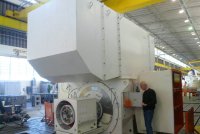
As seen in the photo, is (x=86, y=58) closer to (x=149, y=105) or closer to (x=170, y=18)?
(x=149, y=105)

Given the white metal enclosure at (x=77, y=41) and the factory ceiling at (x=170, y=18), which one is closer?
the white metal enclosure at (x=77, y=41)

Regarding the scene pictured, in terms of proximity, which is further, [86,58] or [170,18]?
[170,18]

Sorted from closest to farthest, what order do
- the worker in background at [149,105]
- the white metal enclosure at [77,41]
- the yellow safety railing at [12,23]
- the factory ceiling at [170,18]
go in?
1. the white metal enclosure at [77,41]
2. the worker in background at [149,105]
3. the yellow safety railing at [12,23]
4. the factory ceiling at [170,18]

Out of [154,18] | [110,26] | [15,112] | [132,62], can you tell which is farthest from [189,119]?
[154,18]

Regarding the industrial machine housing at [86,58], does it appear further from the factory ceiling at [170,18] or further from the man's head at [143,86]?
the factory ceiling at [170,18]

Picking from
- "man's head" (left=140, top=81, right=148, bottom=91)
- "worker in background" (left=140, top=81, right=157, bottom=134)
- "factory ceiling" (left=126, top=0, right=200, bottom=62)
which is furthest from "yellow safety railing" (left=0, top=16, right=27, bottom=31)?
"worker in background" (left=140, top=81, right=157, bottom=134)

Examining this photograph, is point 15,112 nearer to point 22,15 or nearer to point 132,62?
point 22,15

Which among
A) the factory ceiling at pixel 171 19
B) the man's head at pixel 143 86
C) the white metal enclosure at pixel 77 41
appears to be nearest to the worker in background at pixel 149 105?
the man's head at pixel 143 86

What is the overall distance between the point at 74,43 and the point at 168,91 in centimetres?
172

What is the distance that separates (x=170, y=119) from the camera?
3057mm

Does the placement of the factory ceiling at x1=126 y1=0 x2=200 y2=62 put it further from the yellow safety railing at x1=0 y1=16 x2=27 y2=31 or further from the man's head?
the man's head

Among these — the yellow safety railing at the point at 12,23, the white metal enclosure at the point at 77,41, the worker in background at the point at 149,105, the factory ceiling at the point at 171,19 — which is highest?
the factory ceiling at the point at 171,19

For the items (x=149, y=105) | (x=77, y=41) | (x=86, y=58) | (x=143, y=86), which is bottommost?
(x=149, y=105)

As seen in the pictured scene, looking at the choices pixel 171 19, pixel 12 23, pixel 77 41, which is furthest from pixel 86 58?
pixel 171 19
